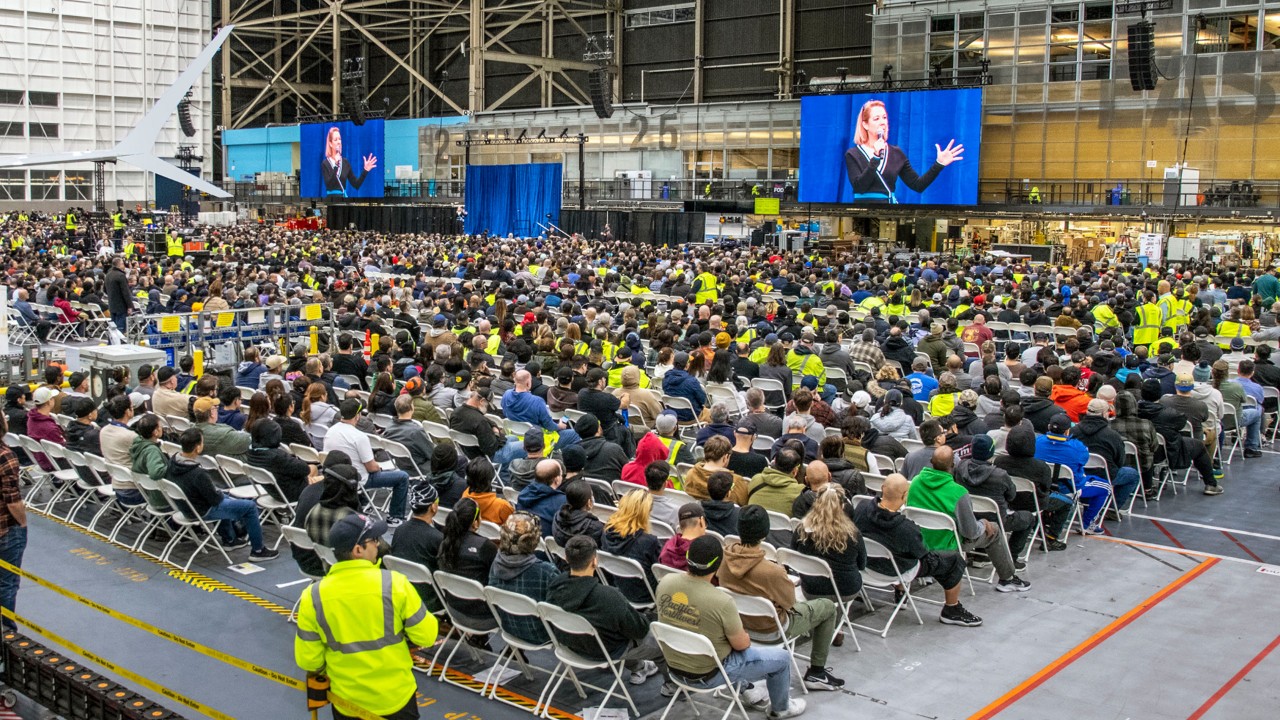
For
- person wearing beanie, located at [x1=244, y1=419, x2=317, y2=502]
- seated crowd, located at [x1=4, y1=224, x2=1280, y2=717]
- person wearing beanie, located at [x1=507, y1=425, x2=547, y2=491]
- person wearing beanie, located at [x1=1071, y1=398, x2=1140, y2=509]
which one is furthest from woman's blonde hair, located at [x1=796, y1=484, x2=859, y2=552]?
person wearing beanie, located at [x1=244, y1=419, x2=317, y2=502]

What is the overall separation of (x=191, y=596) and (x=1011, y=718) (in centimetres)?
561

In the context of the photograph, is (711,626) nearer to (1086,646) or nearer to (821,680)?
(821,680)

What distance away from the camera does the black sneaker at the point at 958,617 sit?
7.57m

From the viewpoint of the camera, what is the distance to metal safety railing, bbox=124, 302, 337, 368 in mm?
15758

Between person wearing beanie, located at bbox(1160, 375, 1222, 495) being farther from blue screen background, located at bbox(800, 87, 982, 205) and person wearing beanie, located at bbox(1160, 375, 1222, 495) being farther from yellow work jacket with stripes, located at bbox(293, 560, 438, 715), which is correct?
blue screen background, located at bbox(800, 87, 982, 205)

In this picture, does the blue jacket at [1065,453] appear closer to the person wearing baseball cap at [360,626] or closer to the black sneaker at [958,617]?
the black sneaker at [958,617]

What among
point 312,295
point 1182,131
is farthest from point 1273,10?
point 312,295

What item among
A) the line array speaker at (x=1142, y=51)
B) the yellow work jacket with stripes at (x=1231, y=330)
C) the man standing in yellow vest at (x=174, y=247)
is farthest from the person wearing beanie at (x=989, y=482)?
the line array speaker at (x=1142, y=51)

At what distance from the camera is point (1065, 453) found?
9.37 m

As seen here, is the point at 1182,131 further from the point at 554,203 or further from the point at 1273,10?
the point at 554,203

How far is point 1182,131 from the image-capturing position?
3578cm

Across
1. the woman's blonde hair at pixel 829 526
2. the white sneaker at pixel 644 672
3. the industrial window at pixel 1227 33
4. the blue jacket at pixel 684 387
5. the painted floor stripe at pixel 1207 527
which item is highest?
the industrial window at pixel 1227 33

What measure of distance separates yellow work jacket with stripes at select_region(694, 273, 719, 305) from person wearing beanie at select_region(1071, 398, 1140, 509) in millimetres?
10692

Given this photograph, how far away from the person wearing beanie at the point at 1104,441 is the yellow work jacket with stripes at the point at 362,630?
269 inches
